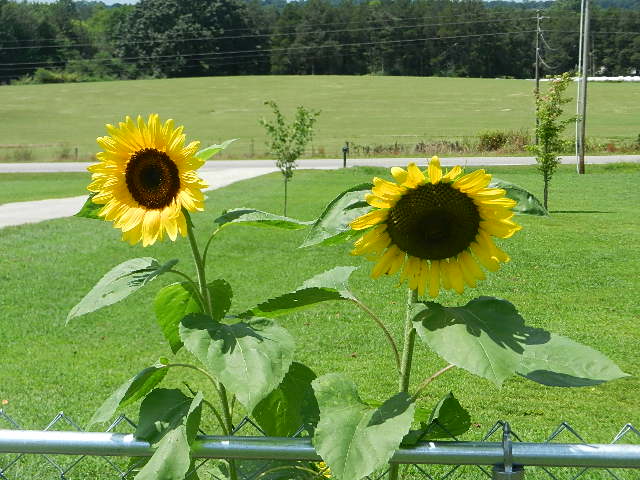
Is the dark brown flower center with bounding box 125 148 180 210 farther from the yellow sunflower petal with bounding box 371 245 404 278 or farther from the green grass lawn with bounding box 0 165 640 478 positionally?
the green grass lawn with bounding box 0 165 640 478

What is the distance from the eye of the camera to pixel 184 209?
171 centimetres

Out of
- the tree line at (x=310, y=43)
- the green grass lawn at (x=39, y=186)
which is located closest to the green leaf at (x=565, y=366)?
the green grass lawn at (x=39, y=186)

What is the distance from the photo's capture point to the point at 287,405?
69.1 inches

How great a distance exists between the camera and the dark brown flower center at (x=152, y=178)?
1.72 meters

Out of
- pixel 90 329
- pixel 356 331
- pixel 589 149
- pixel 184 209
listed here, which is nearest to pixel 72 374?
pixel 90 329

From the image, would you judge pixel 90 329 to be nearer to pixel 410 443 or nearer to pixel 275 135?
pixel 410 443

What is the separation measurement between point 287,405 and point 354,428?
0.33 m

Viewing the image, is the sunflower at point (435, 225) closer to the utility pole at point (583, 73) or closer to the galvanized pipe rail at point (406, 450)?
the galvanized pipe rail at point (406, 450)

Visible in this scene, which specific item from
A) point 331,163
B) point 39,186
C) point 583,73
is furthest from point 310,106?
point 39,186

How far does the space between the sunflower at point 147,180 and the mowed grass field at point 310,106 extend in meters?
42.7

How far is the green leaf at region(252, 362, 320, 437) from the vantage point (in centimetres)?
174

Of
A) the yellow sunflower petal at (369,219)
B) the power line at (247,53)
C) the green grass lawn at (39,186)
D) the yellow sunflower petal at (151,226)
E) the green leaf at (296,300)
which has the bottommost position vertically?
the green grass lawn at (39,186)

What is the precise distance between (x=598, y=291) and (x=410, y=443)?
31.0 ft

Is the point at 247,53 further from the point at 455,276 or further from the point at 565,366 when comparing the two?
the point at 565,366
